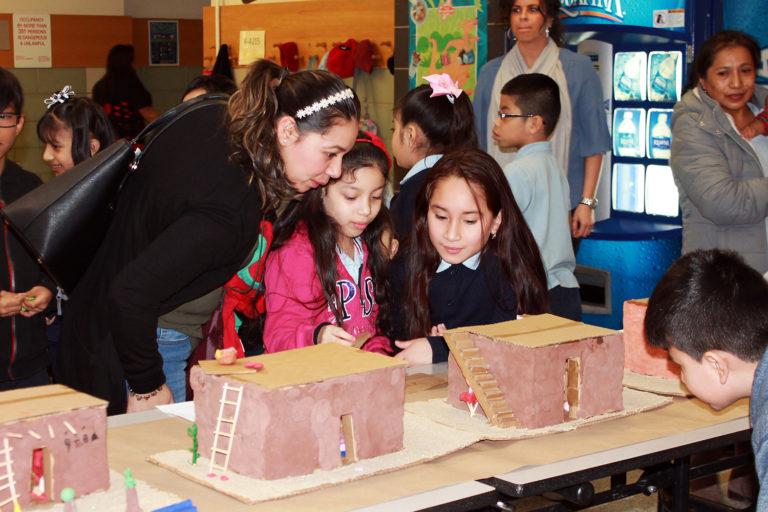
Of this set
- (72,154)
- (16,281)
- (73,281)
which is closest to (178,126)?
(73,281)

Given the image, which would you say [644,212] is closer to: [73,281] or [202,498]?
[73,281]

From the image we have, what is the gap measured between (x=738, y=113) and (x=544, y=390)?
6.81 ft

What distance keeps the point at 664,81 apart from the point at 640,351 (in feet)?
7.43

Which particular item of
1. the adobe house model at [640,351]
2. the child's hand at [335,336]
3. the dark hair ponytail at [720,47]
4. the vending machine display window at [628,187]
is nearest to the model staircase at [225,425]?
the child's hand at [335,336]

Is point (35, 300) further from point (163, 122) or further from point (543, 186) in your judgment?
point (543, 186)

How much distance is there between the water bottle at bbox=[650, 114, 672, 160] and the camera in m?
4.09

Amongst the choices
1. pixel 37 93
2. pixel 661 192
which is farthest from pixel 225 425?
pixel 37 93

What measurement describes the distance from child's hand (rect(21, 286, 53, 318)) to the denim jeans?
2.25 feet

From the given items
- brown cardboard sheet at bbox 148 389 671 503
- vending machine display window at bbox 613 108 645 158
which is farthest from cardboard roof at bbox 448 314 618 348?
vending machine display window at bbox 613 108 645 158

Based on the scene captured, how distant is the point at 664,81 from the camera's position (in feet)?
13.3

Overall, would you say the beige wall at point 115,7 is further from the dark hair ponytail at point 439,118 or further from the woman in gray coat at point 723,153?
the woman in gray coat at point 723,153

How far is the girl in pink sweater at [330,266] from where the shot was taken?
232cm

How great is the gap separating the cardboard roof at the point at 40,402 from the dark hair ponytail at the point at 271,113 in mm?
586

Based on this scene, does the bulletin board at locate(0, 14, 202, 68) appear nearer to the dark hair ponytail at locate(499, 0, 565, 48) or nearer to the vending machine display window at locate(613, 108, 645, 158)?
the dark hair ponytail at locate(499, 0, 565, 48)
